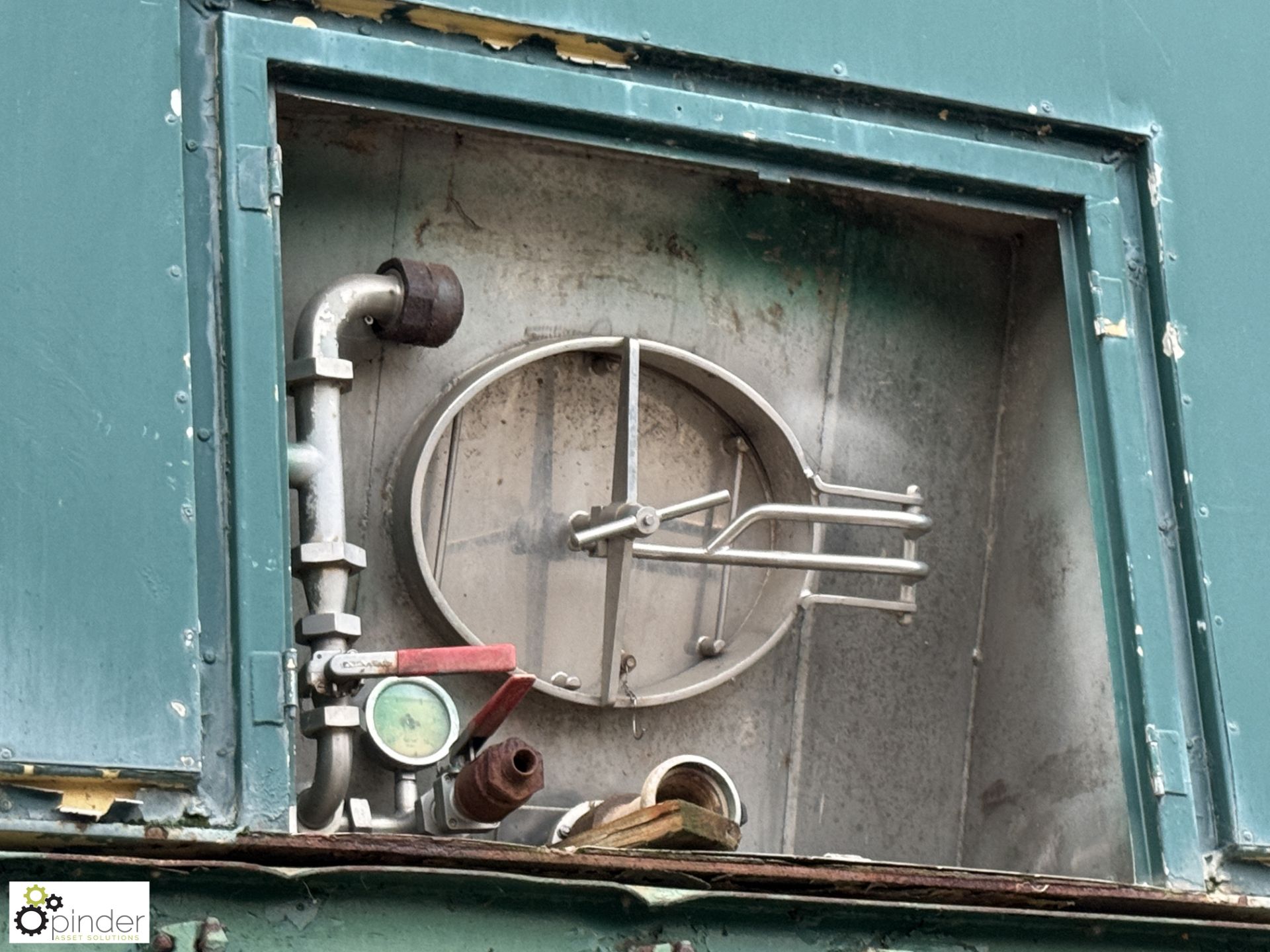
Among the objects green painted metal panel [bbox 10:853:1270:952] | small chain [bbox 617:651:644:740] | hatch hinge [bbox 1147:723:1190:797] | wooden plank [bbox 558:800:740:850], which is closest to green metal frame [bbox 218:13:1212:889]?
hatch hinge [bbox 1147:723:1190:797]

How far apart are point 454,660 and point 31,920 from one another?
75cm

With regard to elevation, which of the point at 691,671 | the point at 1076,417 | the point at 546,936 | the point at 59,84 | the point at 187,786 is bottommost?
the point at 546,936

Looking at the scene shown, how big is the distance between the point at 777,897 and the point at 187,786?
0.95 m

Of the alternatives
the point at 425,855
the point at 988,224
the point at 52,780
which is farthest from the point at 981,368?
the point at 52,780

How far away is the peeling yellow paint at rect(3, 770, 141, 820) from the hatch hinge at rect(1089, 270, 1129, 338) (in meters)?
2.02

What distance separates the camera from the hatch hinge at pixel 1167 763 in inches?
147

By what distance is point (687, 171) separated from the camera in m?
4.26

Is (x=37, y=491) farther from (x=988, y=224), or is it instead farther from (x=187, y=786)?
(x=988, y=224)

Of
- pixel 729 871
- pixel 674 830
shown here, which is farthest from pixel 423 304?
pixel 729 871

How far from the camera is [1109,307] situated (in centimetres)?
403

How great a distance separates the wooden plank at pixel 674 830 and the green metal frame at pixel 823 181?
597mm

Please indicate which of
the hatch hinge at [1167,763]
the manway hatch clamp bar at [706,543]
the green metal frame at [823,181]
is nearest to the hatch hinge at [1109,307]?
the green metal frame at [823,181]

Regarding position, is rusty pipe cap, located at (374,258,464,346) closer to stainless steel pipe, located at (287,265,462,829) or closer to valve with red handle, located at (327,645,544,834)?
stainless steel pipe, located at (287,265,462,829)

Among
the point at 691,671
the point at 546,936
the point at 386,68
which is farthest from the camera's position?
the point at 691,671
